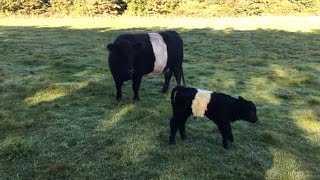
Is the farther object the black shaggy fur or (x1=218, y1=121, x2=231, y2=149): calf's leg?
(x1=218, y1=121, x2=231, y2=149): calf's leg

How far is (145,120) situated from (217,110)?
279cm

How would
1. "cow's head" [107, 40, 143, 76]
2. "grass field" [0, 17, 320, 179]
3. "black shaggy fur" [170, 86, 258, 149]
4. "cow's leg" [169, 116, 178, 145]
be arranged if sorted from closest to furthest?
"grass field" [0, 17, 320, 179], "black shaggy fur" [170, 86, 258, 149], "cow's leg" [169, 116, 178, 145], "cow's head" [107, 40, 143, 76]

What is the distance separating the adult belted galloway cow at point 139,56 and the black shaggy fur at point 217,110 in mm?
3311

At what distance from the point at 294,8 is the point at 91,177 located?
52373 millimetres

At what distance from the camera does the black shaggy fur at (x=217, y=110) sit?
9.66 meters

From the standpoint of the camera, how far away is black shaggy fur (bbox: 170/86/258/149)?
966 centimetres

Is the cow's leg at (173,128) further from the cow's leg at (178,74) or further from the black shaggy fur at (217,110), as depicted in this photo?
the cow's leg at (178,74)

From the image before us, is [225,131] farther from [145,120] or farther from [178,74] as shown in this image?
[178,74]

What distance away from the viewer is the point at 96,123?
38.2 feet

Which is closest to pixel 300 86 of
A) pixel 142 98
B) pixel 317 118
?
pixel 317 118

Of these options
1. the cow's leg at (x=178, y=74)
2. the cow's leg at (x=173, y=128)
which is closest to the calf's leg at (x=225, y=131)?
the cow's leg at (x=173, y=128)

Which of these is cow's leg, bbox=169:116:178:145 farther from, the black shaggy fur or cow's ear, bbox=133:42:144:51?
cow's ear, bbox=133:42:144:51

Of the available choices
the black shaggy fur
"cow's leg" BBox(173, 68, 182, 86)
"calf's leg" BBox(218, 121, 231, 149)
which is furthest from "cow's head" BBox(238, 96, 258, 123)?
"cow's leg" BBox(173, 68, 182, 86)

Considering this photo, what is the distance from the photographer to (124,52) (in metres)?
12.7
